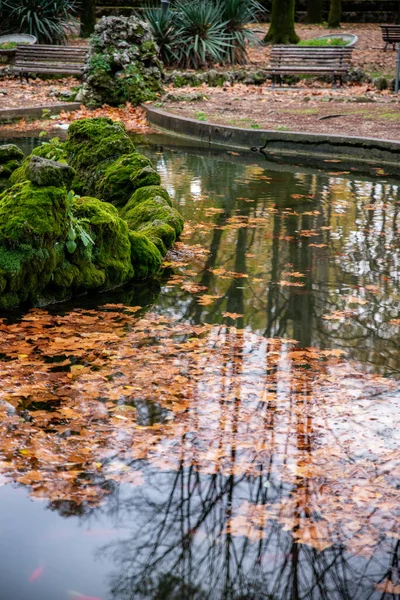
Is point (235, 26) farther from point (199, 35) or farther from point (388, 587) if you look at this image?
point (388, 587)

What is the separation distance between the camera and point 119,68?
1831 centimetres

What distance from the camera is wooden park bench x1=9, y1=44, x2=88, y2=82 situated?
2055 centimetres

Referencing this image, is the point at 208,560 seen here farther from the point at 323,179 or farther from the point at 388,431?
the point at 323,179

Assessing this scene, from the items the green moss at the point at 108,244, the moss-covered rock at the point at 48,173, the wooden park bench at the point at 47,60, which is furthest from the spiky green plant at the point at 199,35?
the moss-covered rock at the point at 48,173

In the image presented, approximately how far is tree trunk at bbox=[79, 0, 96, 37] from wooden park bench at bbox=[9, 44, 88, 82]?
17.6 feet

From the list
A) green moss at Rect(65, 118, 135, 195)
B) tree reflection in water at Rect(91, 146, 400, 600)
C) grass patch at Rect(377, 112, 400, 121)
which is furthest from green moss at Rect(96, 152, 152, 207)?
grass patch at Rect(377, 112, 400, 121)

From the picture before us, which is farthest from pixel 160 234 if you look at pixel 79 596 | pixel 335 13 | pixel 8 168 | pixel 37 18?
pixel 335 13

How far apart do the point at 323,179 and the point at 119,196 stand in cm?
362

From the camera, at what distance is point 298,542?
339 cm

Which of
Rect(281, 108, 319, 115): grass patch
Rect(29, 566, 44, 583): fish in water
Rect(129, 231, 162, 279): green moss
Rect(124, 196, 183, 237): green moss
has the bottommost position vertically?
Rect(29, 566, 44, 583): fish in water

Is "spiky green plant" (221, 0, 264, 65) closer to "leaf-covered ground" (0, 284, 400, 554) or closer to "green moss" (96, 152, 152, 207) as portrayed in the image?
"green moss" (96, 152, 152, 207)

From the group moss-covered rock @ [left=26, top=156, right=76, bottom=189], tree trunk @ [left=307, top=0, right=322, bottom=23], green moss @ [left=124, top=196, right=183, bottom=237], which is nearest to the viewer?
moss-covered rock @ [left=26, top=156, right=76, bottom=189]

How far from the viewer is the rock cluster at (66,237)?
6016mm

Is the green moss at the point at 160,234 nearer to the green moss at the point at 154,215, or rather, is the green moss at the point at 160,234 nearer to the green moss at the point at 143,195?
the green moss at the point at 154,215
